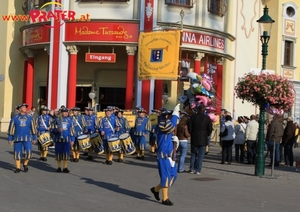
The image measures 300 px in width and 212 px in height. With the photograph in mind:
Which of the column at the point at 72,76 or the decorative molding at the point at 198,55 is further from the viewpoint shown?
the decorative molding at the point at 198,55

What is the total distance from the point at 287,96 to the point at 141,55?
12141mm

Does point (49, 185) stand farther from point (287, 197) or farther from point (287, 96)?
point (287, 96)

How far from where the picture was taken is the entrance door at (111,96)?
108 feet

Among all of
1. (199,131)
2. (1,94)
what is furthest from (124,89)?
(199,131)

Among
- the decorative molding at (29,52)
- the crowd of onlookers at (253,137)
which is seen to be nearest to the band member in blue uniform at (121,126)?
the crowd of onlookers at (253,137)

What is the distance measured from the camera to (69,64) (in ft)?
100

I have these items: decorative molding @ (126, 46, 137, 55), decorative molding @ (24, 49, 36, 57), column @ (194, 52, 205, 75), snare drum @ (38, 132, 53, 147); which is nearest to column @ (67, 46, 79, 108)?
decorative molding @ (126, 46, 137, 55)

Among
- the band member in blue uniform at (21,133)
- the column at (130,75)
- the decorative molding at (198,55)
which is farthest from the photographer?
the decorative molding at (198,55)

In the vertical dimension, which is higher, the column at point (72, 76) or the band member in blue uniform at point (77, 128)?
the column at point (72, 76)

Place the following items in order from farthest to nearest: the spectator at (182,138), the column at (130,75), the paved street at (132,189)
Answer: the column at (130,75), the spectator at (182,138), the paved street at (132,189)

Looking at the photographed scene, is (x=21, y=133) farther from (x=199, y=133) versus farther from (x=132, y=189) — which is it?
(x=199, y=133)

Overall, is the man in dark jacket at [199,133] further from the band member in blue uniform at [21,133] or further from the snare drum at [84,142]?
the band member in blue uniform at [21,133]

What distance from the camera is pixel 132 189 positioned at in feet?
43.0

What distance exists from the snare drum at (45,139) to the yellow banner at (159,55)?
26.0 feet
